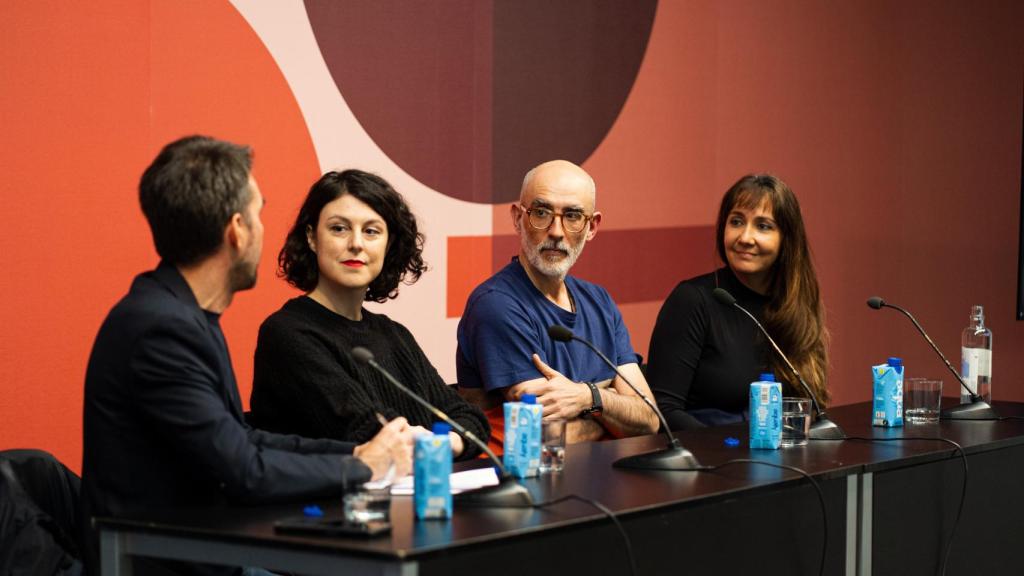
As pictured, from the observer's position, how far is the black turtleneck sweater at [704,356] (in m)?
3.62

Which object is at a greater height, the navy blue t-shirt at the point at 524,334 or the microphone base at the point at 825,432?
the navy blue t-shirt at the point at 524,334

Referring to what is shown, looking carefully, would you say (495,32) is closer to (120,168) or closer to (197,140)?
(120,168)

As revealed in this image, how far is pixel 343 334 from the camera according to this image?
9.37 ft

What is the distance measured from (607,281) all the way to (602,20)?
3.32 ft

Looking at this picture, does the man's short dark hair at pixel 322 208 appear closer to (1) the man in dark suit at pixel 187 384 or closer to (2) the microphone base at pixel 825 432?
(1) the man in dark suit at pixel 187 384

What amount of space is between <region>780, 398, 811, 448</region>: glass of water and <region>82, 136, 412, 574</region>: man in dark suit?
1063 millimetres

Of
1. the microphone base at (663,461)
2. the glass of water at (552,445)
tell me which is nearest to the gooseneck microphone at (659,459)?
the microphone base at (663,461)

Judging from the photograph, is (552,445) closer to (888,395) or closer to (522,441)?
(522,441)

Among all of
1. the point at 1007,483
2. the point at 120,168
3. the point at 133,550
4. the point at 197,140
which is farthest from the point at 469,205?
the point at 133,550

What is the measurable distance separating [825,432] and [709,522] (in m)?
0.79

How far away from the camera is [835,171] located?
617 centimetres

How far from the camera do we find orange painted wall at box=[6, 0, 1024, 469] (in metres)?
3.33

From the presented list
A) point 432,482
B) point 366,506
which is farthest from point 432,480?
point 366,506

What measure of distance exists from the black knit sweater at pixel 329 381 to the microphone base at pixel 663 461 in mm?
402
